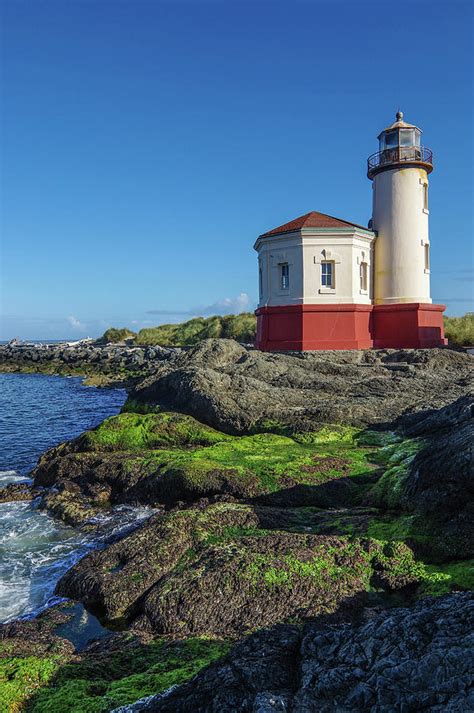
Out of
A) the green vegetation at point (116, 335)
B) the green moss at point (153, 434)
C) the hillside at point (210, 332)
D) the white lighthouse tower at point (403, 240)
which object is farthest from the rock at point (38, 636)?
the green vegetation at point (116, 335)

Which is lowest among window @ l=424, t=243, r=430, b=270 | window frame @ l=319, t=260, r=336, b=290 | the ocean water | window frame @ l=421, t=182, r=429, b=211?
the ocean water

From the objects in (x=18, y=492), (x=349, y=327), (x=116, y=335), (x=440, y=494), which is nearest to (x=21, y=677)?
(x=440, y=494)

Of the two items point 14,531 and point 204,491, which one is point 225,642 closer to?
point 204,491

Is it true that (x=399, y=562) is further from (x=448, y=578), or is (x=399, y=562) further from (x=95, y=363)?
(x=95, y=363)

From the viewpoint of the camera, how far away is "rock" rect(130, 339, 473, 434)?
1323 centimetres

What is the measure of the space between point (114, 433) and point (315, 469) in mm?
5900

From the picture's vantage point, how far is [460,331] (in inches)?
1364

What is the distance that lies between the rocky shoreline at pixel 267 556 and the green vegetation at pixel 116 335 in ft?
189

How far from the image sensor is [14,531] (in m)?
9.49

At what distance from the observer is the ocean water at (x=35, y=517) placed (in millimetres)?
7324

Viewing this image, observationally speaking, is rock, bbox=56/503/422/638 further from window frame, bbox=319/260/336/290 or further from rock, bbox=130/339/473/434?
window frame, bbox=319/260/336/290

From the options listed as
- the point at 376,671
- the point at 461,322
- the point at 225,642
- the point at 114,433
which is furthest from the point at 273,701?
the point at 461,322

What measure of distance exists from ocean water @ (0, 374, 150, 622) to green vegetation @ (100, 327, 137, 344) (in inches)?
1647

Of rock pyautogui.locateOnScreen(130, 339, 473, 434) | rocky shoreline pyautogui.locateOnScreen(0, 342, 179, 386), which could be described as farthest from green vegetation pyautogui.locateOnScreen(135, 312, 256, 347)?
rock pyautogui.locateOnScreen(130, 339, 473, 434)
